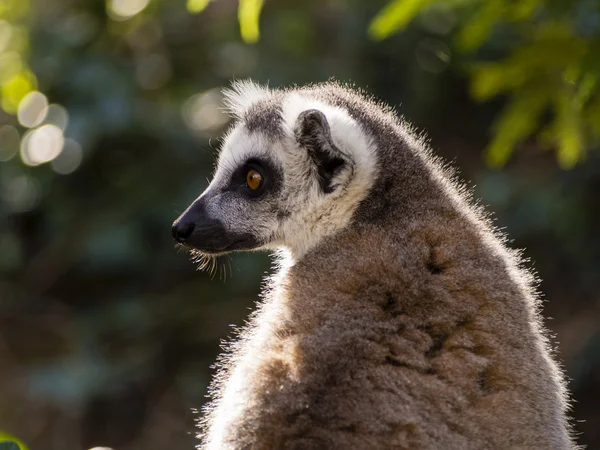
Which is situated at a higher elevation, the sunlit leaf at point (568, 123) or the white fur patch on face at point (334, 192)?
the sunlit leaf at point (568, 123)

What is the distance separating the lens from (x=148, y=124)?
707cm

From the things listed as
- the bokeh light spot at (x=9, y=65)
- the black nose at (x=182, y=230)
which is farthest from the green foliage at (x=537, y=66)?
the bokeh light spot at (x=9, y=65)

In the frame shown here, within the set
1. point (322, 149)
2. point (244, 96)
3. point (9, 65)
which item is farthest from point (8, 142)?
point (322, 149)

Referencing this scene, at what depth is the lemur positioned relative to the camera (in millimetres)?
2254

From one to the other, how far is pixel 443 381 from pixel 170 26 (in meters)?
6.41

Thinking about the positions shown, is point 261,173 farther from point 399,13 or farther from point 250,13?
point 399,13

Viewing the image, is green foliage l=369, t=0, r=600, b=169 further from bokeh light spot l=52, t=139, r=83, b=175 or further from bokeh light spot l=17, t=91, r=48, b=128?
bokeh light spot l=17, t=91, r=48, b=128

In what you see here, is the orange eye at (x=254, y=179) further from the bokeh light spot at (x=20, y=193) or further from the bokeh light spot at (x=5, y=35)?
the bokeh light spot at (x=5, y=35)

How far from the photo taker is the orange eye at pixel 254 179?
10.5ft

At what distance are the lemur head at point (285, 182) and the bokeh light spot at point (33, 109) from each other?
409cm

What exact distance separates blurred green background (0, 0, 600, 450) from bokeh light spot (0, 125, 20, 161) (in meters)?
0.01

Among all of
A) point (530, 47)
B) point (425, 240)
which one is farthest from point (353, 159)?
point (530, 47)

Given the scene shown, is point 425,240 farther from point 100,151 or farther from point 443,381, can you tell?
point 100,151

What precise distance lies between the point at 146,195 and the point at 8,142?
1.28 m
